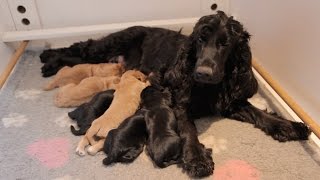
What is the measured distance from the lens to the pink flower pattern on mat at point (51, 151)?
1735 mm

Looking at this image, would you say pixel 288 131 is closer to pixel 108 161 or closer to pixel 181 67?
pixel 181 67

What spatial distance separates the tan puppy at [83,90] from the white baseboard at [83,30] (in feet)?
2.20

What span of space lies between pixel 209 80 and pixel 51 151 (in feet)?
2.84

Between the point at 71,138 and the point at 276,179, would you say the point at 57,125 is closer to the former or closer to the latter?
the point at 71,138

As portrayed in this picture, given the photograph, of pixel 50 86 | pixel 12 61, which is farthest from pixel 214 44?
pixel 12 61

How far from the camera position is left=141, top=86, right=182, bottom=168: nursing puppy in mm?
1573

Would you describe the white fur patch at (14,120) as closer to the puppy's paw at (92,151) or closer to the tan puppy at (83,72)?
the tan puppy at (83,72)

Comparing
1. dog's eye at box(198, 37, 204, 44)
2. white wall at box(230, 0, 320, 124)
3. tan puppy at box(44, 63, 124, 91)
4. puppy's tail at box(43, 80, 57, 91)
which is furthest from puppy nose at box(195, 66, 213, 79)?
puppy's tail at box(43, 80, 57, 91)

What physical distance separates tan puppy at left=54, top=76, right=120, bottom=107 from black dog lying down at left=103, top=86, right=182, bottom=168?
1.33 ft

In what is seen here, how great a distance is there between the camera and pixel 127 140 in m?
1.65

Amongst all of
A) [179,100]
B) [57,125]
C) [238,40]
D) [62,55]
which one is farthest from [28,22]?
[238,40]

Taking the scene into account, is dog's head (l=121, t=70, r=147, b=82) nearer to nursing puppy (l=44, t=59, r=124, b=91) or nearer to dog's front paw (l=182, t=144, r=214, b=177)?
nursing puppy (l=44, t=59, r=124, b=91)

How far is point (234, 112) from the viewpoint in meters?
2.00

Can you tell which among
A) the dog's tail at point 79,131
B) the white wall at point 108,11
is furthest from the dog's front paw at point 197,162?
the white wall at point 108,11
